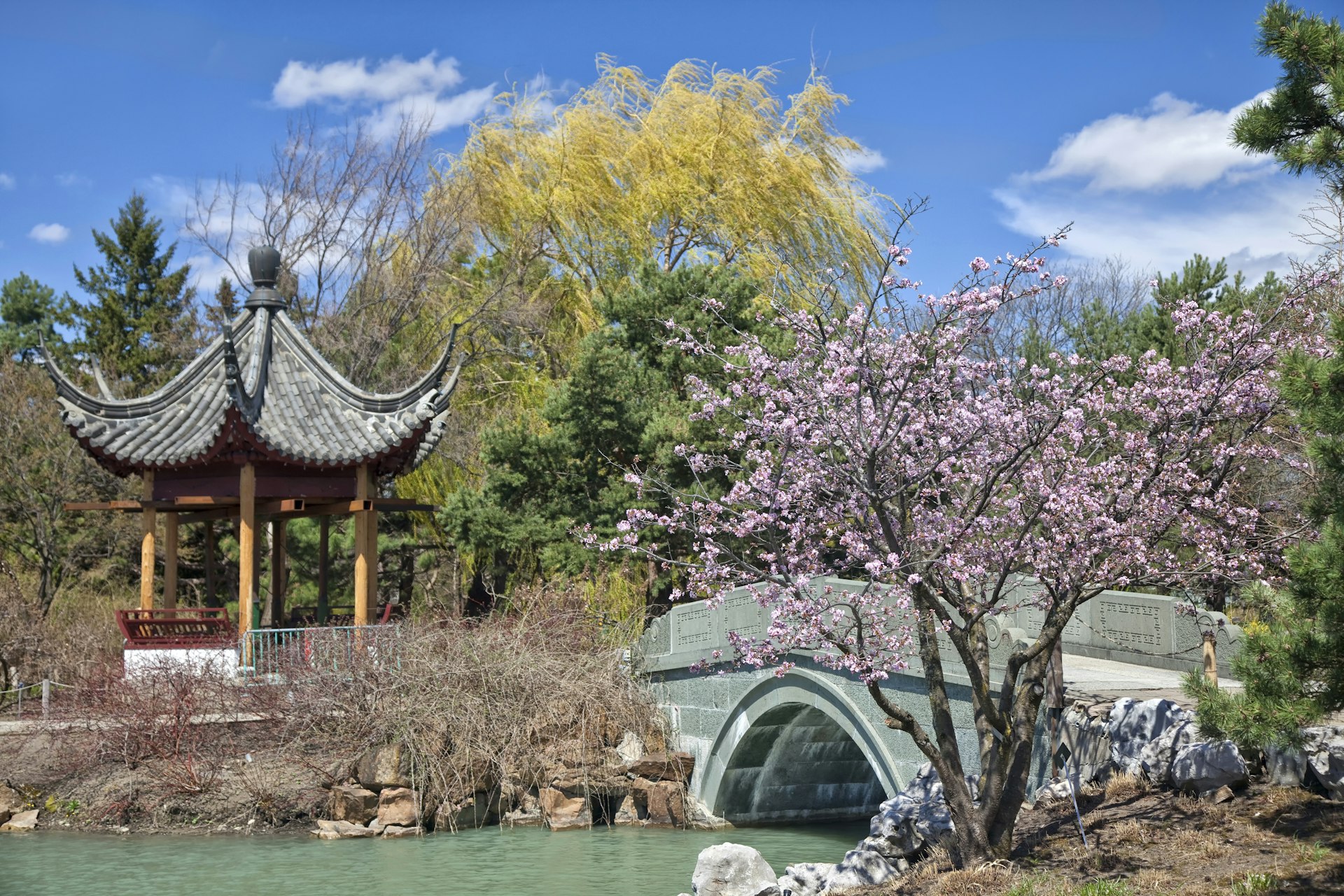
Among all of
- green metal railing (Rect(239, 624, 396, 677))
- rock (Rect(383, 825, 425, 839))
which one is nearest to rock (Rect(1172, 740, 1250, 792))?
rock (Rect(383, 825, 425, 839))

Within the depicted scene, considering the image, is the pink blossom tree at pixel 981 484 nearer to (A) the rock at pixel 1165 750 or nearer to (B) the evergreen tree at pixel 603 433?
(A) the rock at pixel 1165 750

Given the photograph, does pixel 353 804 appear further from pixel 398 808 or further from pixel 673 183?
pixel 673 183

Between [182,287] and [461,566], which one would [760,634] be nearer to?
[461,566]

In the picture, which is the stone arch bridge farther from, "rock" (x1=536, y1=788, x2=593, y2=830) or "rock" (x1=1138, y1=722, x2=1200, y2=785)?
"rock" (x1=536, y1=788, x2=593, y2=830)

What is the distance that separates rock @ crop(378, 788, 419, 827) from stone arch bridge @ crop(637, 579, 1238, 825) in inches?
145

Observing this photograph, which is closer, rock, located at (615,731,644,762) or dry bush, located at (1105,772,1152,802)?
dry bush, located at (1105,772,1152,802)

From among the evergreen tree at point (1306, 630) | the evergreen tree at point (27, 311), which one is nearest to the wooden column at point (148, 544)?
the evergreen tree at point (1306, 630)

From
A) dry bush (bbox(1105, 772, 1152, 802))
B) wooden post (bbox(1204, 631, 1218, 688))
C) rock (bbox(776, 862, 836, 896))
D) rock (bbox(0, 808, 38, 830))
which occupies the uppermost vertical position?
wooden post (bbox(1204, 631, 1218, 688))

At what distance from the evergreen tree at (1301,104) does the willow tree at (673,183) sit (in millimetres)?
16093

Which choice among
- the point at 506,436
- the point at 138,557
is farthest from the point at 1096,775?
the point at 138,557

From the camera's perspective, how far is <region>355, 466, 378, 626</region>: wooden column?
17.9 metres

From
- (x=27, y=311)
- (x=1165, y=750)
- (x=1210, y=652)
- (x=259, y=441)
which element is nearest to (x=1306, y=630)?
(x=1165, y=750)

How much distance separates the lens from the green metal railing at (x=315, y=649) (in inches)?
649

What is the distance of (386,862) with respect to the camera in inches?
534
